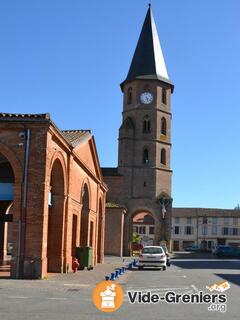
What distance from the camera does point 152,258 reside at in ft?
111

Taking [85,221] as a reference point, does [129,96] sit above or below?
above

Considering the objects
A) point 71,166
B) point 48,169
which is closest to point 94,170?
point 71,166

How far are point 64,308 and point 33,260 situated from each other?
916cm

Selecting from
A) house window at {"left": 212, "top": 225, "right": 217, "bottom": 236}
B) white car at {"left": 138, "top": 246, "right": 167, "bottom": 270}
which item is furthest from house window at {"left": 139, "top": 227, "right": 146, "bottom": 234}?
white car at {"left": 138, "top": 246, "right": 167, "bottom": 270}

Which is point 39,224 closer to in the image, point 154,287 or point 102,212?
point 154,287

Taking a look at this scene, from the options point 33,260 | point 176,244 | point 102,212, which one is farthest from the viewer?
point 176,244

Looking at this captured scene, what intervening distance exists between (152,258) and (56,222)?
941 cm

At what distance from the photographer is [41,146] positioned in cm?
2267

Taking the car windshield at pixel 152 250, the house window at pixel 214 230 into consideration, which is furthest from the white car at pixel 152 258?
the house window at pixel 214 230

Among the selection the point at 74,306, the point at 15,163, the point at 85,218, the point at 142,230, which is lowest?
the point at 74,306

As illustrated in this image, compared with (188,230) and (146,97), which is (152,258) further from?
(188,230)

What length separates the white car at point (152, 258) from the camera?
110 ft

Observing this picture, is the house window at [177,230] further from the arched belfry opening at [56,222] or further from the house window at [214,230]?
the arched belfry opening at [56,222]


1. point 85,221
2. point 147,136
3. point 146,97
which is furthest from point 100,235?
point 146,97
